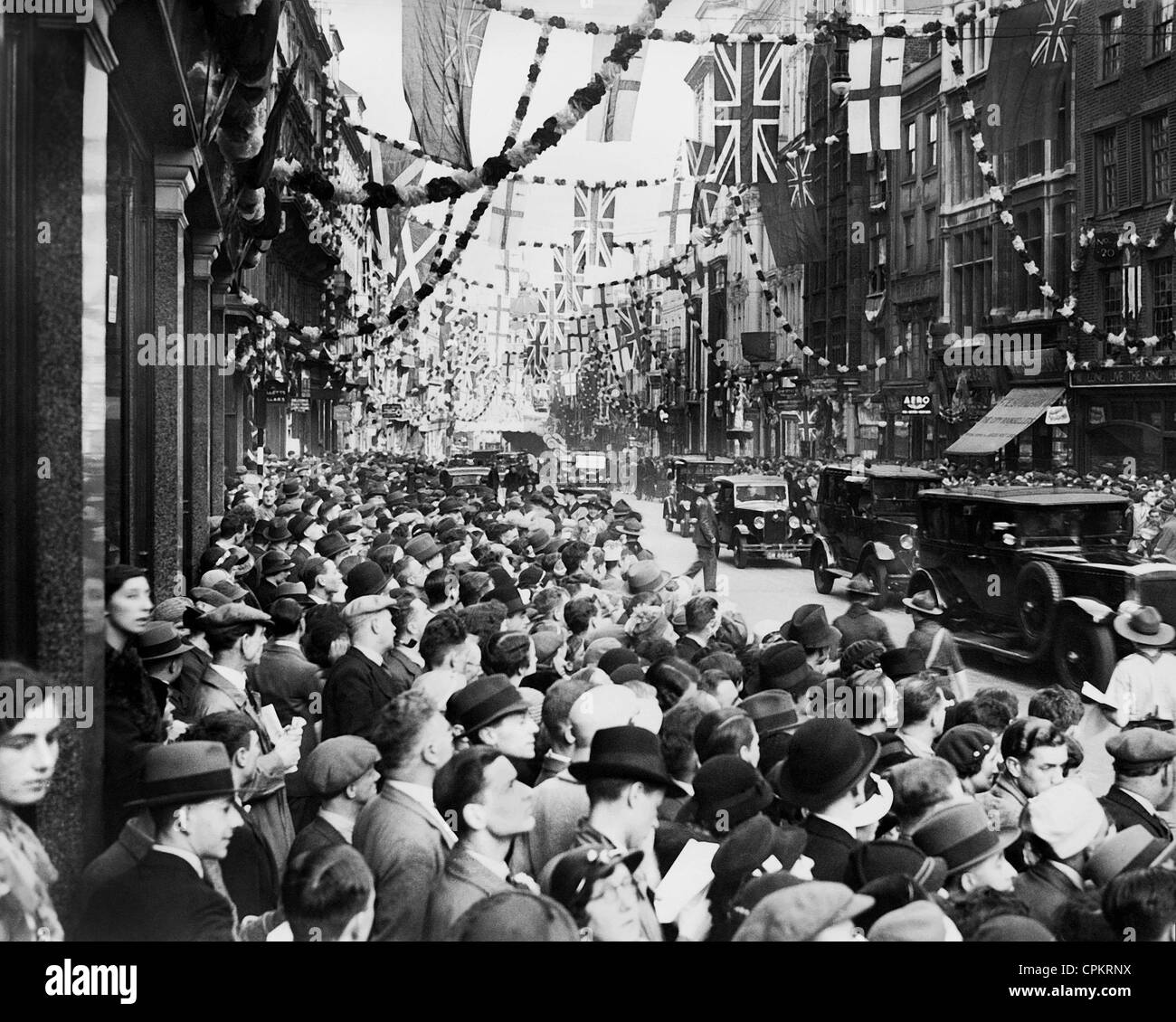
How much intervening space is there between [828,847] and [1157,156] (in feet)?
85.3

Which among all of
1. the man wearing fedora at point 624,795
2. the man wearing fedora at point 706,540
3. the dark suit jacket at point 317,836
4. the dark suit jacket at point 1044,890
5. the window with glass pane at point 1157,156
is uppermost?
the window with glass pane at point 1157,156

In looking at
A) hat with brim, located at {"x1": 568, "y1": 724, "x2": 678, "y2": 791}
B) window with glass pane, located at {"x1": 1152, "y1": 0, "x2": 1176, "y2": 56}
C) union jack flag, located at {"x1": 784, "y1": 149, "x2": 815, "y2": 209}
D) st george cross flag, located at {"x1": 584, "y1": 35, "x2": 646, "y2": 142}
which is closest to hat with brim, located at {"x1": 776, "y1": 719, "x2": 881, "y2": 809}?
hat with brim, located at {"x1": 568, "y1": 724, "x2": 678, "y2": 791}

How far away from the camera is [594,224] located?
90.7 feet

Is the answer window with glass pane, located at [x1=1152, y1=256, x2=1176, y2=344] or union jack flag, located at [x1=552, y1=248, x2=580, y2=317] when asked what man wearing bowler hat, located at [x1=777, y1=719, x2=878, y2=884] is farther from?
union jack flag, located at [x1=552, y1=248, x2=580, y2=317]

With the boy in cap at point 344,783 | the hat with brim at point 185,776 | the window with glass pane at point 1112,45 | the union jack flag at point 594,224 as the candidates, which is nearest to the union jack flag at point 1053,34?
the window with glass pane at point 1112,45

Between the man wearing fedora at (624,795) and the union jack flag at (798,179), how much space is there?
2027cm

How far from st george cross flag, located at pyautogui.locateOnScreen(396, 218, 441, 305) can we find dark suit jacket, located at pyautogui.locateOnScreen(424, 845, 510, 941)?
1868 cm

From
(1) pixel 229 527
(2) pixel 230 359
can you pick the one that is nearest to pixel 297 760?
(1) pixel 229 527

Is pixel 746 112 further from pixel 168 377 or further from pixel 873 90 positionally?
pixel 168 377

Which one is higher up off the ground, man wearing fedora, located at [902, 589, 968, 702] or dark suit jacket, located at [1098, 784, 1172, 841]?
man wearing fedora, located at [902, 589, 968, 702]

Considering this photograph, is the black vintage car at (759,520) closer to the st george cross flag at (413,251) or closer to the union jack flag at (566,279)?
the union jack flag at (566,279)

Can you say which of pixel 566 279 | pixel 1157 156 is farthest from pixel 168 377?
pixel 566 279

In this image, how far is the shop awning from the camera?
107ft

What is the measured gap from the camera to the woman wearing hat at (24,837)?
4.84 m
